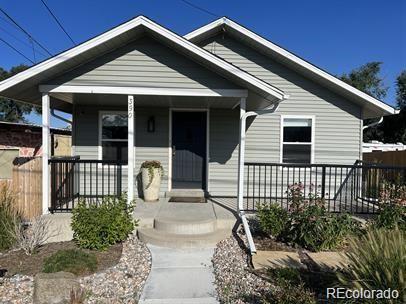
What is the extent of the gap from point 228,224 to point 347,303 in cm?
362

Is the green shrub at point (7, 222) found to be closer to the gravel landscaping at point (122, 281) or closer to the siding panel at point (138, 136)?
the gravel landscaping at point (122, 281)

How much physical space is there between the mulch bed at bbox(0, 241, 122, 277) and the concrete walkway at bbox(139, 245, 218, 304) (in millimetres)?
642

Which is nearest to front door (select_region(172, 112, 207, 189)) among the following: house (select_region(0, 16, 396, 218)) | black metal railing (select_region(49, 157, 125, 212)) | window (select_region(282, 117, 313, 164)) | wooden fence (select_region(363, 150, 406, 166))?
house (select_region(0, 16, 396, 218))

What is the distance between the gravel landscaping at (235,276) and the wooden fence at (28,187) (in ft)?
12.5

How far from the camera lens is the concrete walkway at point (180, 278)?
14.4 ft

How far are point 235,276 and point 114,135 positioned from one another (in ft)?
19.3

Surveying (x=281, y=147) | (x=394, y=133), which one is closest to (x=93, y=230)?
(x=281, y=147)

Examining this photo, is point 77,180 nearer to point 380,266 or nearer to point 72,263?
point 72,263

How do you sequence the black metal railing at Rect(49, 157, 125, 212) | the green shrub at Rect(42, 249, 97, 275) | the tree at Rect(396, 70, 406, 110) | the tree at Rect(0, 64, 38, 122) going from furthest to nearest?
the tree at Rect(0, 64, 38, 122) < the tree at Rect(396, 70, 406, 110) < the black metal railing at Rect(49, 157, 125, 212) < the green shrub at Rect(42, 249, 97, 275)

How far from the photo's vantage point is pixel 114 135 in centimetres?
968

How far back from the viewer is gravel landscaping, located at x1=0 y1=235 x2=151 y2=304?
441 centimetres

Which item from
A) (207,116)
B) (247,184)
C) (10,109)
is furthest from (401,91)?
(10,109)

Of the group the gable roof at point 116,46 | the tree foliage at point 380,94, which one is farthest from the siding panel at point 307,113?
the tree foliage at point 380,94

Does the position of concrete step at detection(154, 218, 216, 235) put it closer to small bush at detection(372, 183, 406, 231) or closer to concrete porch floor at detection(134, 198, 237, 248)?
concrete porch floor at detection(134, 198, 237, 248)
